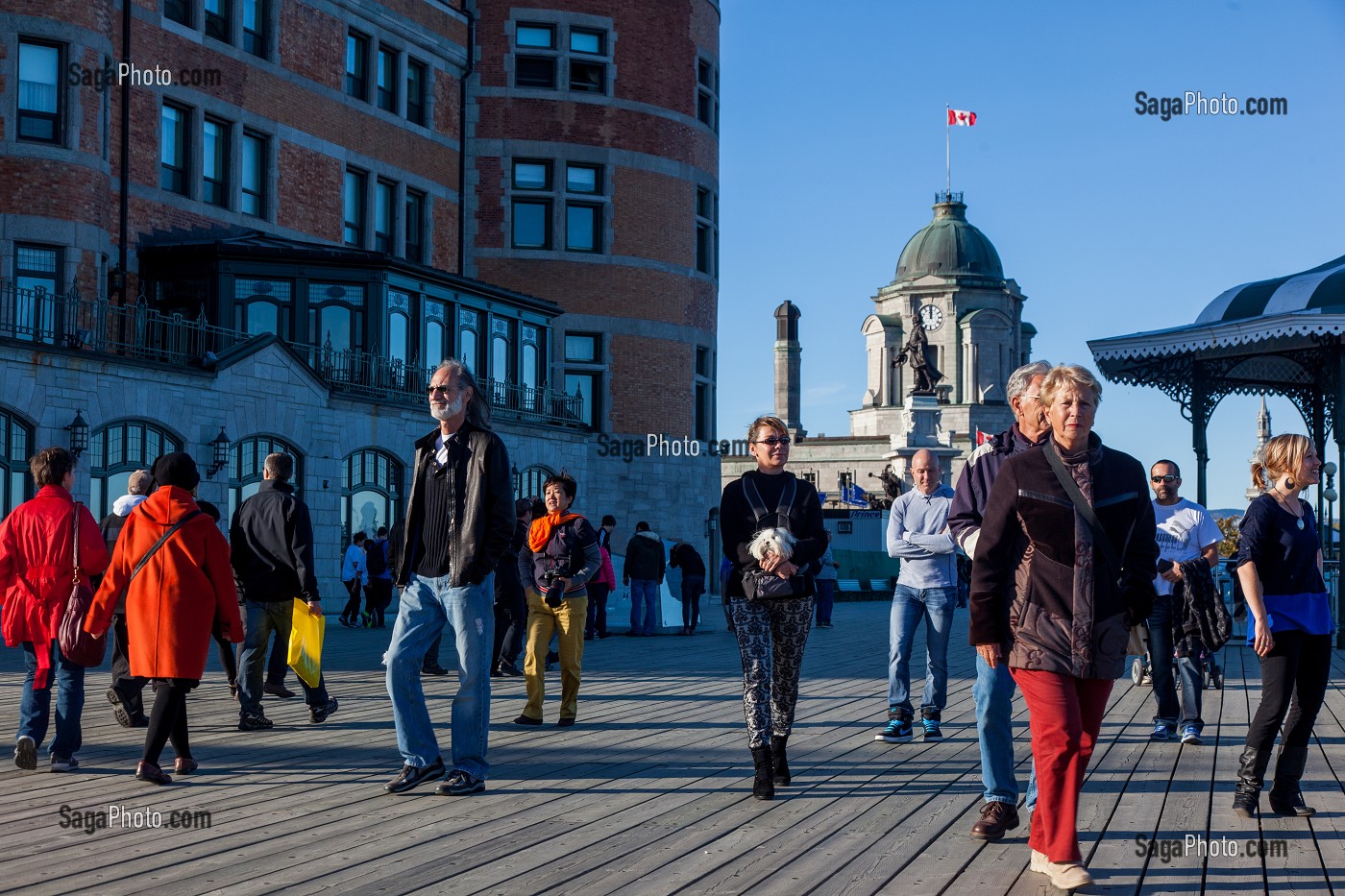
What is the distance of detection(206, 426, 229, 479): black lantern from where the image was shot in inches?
954

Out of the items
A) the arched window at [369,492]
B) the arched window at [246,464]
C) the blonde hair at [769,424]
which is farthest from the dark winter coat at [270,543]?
the arched window at [369,492]

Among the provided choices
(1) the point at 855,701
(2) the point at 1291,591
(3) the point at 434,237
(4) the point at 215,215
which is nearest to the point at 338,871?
(2) the point at 1291,591

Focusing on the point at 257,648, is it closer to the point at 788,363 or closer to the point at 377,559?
the point at 377,559

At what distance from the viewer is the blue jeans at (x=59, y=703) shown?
29.0 feet

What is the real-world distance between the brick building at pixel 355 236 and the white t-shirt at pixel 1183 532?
51.7ft

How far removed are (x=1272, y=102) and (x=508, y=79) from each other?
21.3 meters

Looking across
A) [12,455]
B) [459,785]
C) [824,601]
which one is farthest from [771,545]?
[824,601]

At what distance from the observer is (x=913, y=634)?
1073 centimetres

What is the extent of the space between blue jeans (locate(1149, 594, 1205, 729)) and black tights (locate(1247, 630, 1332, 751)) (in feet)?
9.55

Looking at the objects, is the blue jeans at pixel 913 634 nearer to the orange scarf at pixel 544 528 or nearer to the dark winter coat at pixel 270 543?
the orange scarf at pixel 544 528

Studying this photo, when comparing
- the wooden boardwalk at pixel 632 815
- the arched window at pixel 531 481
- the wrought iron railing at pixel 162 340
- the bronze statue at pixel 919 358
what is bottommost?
the wooden boardwalk at pixel 632 815

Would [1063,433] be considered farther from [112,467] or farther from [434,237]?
[434,237]

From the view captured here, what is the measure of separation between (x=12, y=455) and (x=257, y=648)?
12.0 meters

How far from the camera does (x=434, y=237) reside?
36625mm
